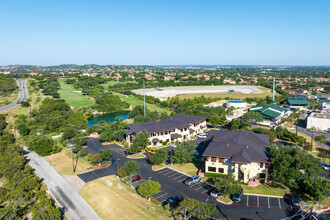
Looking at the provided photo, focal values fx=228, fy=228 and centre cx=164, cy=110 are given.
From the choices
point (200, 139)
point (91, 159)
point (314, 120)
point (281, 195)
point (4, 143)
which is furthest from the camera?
point (314, 120)

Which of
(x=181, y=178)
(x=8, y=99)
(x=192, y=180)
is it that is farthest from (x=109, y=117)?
(x=192, y=180)

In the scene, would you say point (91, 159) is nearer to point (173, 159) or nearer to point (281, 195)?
point (173, 159)

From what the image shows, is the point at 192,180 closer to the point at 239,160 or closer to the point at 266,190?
the point at 239,160

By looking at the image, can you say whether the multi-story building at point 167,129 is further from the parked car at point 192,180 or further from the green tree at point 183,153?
the parked car at point 192,180

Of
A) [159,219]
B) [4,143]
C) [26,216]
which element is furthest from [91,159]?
[4,143]

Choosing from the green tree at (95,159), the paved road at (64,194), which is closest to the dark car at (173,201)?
the paved road at (64,194)

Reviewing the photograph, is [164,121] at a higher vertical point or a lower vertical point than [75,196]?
higher

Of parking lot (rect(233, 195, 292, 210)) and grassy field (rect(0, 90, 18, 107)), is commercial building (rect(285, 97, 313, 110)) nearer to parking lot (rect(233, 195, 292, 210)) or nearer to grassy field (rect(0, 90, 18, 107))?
parking lot (rect(233, 195, 292, 210))

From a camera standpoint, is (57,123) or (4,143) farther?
(57,123)
